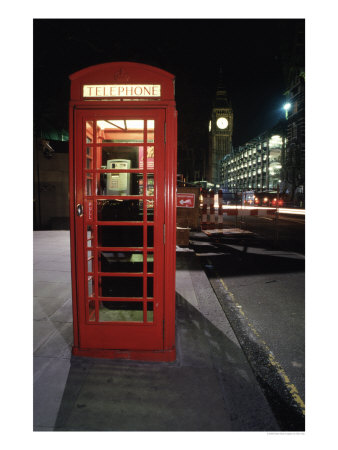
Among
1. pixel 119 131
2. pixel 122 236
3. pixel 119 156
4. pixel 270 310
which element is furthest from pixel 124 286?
pixel 270 310

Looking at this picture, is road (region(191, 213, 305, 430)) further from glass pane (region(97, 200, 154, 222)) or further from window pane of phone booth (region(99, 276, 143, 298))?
glass pane (region(97, 200, 154, 222))

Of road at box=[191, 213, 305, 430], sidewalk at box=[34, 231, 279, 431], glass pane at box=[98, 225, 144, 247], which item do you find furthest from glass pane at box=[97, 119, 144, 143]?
road at box=[191, 213, 305, 430]

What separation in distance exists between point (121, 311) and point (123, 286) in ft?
1.65

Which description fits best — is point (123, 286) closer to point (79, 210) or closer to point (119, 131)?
point (79, 210)

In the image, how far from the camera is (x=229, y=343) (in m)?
3.06

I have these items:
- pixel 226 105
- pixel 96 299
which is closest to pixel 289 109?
pixel 226 105

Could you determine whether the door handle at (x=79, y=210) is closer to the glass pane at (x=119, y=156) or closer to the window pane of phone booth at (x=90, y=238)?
the window pane of phone booth at (x=90, y=238)

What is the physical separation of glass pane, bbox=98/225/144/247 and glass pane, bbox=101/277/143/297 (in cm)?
45

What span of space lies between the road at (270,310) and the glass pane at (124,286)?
1408 millimetres

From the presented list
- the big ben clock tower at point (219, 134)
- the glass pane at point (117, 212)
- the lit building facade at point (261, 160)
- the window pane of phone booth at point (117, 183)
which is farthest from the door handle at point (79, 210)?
the big ben clock tower at point (219, 134)

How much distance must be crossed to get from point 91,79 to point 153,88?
599mm

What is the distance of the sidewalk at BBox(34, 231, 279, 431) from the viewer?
193 cm

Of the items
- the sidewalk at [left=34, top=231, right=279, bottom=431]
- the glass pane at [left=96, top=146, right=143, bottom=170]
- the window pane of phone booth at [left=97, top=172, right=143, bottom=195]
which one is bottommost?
the sidewalk at [left=34, top=231, right=279, bottom=431]

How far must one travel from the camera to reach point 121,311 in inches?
136
